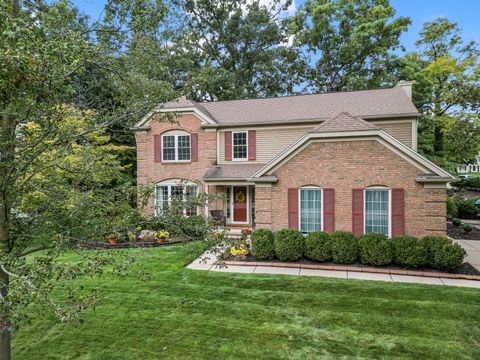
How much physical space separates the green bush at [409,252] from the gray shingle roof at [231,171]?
7.96m

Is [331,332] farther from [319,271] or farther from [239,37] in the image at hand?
[239,37]

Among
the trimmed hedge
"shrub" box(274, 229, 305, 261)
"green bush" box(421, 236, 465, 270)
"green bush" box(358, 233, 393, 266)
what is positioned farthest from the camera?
"shrub" box(274, 229, 305, 261)

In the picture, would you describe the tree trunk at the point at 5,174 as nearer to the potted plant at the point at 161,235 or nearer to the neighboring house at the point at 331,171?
the potted plant at the point at 161,235

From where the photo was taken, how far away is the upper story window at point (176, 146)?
17547 millimetres


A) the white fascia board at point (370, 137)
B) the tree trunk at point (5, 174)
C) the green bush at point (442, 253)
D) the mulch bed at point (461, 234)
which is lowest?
the mulch bed at point (461, 234)

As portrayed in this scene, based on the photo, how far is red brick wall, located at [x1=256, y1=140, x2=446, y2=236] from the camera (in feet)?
35.0

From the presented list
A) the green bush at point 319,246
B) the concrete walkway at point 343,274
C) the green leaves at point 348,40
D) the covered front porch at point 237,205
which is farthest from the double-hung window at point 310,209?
the green leaves at point 348,40

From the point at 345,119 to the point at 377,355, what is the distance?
27.8 ft

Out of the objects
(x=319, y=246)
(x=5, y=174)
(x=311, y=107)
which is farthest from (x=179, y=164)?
(x=5, y=174)

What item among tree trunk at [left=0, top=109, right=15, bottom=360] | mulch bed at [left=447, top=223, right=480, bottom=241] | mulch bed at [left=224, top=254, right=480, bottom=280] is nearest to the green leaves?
mulch bed at [left=447, top=223, right=480, bottom=241]

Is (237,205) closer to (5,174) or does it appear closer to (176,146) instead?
(176,146)

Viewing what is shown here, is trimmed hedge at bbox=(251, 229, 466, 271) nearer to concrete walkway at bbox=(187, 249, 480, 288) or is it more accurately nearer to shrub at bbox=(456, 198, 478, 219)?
concrete walkway at bbox=(187, 249, 480, 288)

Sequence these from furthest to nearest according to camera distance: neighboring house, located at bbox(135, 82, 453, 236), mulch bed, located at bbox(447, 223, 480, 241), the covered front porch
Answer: the covered front porch, mulch bed, located at bbox(447, 223, 480, 241), neighboring house, located at bbox(135, 82, 453, 236)

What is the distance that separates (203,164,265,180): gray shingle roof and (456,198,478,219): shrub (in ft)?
47.8
